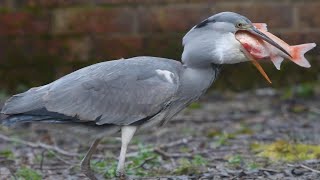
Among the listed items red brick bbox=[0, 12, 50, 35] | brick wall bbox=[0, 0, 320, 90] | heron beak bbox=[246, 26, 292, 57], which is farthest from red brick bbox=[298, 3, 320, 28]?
heron beak bbox=[246, 26, 292, 57]

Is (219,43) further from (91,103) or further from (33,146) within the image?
(33,146)

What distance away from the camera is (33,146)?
5.72 meters

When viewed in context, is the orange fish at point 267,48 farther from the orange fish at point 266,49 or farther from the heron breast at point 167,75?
the heron breast at point 167,75

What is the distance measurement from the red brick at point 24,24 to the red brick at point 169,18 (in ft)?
2.69

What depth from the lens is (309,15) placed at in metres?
7.89

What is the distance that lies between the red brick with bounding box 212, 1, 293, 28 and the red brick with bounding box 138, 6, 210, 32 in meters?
0.17

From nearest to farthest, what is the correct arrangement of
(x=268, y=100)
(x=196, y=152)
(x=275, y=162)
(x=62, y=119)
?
1. (x=62, y=119)
2. (x=275, y=162)
3. (x=196, y=152)
4. (x=268, y=100)

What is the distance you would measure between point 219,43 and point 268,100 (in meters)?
3.54

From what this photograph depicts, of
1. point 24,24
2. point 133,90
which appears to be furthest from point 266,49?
point 24,24

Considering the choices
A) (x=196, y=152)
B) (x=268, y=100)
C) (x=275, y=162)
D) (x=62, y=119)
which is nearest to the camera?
(x=62, y=119)

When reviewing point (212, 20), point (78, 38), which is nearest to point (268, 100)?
point (78, 38)

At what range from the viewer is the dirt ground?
16.2 feet

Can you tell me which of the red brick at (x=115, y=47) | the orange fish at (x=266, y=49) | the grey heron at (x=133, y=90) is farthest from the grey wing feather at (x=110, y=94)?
the red brick at (x=115, y=47)

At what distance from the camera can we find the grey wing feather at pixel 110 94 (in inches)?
164
